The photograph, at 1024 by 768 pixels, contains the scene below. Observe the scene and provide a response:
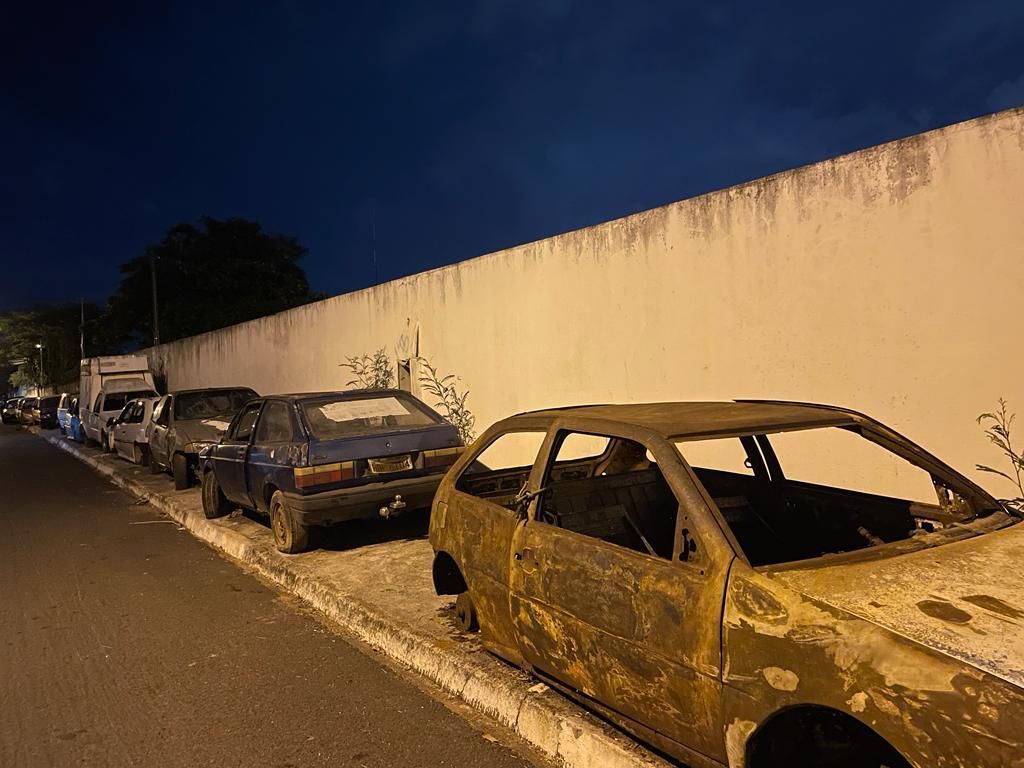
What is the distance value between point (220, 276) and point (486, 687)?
106 feet

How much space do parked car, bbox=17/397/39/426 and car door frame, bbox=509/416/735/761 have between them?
41.4 m

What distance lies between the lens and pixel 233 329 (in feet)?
64.8

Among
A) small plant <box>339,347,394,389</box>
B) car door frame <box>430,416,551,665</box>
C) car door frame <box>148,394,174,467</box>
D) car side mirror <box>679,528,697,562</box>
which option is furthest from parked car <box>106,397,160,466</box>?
car side mirror <box>679,528,697,562</box>

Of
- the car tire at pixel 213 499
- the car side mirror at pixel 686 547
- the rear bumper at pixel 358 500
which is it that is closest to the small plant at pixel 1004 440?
the car side mirror at pixel 686 547

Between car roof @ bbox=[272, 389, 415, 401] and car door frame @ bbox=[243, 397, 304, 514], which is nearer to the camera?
car door frame @ bbox=[243, 397, 304, 514]

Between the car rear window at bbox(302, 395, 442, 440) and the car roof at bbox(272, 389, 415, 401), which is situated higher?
the car roof at bbox(272, 389, 415, 401)

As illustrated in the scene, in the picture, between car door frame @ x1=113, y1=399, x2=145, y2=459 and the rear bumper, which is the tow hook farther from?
car door frame @ x1=113, y1=399, x2=145, y2=459

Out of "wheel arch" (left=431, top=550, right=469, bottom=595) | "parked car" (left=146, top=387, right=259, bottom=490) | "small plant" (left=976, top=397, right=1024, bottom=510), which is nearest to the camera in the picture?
"wheel arch" (left=431, top=550, right=469, bottom=595)

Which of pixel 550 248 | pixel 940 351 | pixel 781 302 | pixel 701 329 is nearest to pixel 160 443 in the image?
pixel 550 248

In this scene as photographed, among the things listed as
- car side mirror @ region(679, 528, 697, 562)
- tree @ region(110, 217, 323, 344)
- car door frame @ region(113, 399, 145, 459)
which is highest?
tree @ region(110, 217, 323, 344)

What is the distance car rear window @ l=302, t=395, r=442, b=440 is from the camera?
697 centimetres

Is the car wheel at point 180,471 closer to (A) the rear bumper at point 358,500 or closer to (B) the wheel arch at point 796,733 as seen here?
(A) the rear bumper at point 358,500

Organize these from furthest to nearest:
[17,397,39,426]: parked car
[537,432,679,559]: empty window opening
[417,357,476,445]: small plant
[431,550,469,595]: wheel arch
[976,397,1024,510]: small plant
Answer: [17,397,39,426]: parked car, [417,357,476,445]: small plant, [976,397,1024,510]: small plant, [431,550,469,595]: wheel arch, [537,432,679,559]: empty window opening

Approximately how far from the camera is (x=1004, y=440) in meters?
4.85
